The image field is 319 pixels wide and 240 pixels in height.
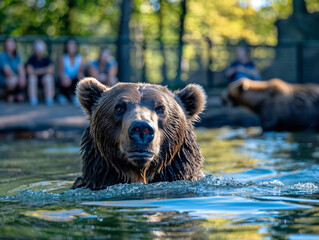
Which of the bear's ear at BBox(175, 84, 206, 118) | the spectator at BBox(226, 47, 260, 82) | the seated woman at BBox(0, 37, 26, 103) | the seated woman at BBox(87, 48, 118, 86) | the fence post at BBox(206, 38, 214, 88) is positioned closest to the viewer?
the bear's ear at BBox(175, 84, 206, 118)

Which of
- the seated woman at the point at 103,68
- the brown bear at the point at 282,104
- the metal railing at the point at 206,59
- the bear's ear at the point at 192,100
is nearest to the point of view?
the bear's ear at the point at 192,100

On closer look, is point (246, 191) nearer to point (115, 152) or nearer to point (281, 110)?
point (115, 152)

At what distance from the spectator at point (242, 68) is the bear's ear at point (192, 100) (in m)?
11.5

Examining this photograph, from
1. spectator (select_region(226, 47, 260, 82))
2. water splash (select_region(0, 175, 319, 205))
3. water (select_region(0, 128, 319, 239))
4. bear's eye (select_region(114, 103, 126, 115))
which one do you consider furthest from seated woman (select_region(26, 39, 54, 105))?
bear's eye (select_region(114, 103, 126, 115))

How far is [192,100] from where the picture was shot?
601cm

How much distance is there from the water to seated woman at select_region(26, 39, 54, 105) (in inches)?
261

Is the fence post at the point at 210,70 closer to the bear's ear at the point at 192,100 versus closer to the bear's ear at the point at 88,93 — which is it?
the bear's ear at the point at 192,100

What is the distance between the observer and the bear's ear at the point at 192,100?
19.6 ft

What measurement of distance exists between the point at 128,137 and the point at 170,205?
0.64 meters

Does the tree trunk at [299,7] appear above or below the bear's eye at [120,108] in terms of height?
above

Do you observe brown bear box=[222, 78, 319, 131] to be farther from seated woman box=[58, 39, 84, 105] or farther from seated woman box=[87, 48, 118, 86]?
seated woman box=[58, 39, 84, 105]

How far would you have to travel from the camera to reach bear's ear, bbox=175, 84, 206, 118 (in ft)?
19.6

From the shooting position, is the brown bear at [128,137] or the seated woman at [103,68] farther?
the seated woman at [103,68]

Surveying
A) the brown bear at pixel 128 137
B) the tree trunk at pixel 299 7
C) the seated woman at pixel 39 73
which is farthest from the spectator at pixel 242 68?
the brown bear at pixel 128 137
